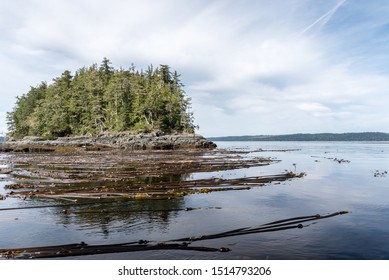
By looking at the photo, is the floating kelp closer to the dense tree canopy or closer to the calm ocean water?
the calm ocean water

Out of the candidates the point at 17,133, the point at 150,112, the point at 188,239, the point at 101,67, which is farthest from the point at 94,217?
the point at 17,133

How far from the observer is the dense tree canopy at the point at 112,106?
10525 cm

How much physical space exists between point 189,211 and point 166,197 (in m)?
3.49

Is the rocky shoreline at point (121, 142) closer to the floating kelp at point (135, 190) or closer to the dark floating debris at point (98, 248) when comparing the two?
the floating kelp at point (135, 190)

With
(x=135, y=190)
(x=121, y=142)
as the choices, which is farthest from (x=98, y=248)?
(x=121, y=142)

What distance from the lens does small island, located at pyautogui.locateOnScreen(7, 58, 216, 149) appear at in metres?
98.8

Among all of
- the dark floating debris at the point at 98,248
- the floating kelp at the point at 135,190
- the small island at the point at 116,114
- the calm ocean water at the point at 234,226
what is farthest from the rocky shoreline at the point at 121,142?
the dark floating debris at the point at 98,248

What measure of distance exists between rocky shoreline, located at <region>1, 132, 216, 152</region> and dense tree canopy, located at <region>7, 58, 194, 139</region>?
437cm

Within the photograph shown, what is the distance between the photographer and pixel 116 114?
107000mm

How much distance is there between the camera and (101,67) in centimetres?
12744

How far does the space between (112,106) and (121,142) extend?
2014cm

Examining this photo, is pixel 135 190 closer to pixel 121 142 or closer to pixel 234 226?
pixel 234 226

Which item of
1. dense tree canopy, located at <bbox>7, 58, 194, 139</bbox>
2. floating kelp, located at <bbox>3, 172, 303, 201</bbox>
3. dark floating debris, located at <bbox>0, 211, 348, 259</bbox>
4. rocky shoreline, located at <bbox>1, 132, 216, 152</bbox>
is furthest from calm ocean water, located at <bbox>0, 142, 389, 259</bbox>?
dense tree canopy, located at <bbox>7, 58, 194, 139</bbox>
